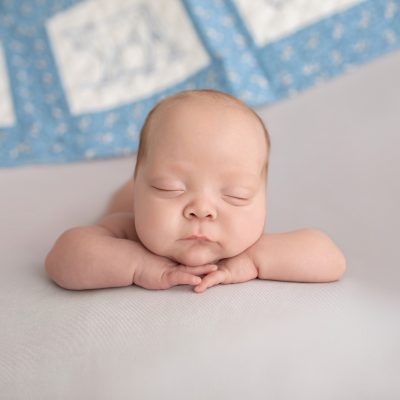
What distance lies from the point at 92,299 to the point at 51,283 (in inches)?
4.5

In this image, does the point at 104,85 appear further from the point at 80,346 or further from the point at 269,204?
the point at 80,346

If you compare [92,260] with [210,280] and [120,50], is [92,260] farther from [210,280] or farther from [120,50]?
[120,50]

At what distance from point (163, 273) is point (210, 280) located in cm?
7

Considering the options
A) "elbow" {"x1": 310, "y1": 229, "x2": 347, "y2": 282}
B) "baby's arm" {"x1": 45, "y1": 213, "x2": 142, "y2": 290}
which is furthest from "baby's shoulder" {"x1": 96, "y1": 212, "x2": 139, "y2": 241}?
"elbow" {"x1": 310, "y1": 229, "x2": 347, "y2": 282}

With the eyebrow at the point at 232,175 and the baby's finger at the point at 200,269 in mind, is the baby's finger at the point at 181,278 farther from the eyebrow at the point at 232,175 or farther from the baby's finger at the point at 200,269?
the eyebrow at the point at 232,175

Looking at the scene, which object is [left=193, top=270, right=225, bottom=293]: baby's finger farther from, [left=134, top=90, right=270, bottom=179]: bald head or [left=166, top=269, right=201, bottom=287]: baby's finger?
[left=134, top=90, right=270, bottom=179]: bald head

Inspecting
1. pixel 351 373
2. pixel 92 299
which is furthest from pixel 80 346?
pixel 351 373

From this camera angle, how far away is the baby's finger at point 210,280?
3.00 feet

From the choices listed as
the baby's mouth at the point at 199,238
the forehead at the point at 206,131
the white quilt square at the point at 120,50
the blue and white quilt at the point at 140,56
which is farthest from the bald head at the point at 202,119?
the white quilt square at the point at 120,50

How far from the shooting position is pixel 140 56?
6.05 feet

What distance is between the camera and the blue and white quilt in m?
1.72

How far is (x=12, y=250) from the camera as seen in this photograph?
1187 mm

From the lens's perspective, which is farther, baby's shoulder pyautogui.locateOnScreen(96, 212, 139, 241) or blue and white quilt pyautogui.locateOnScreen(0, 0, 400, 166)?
blue and white quilt pyautogui.locateOnScreen(0, 0, 400, 166)

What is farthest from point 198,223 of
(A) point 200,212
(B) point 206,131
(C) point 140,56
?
(C) point 140,56
